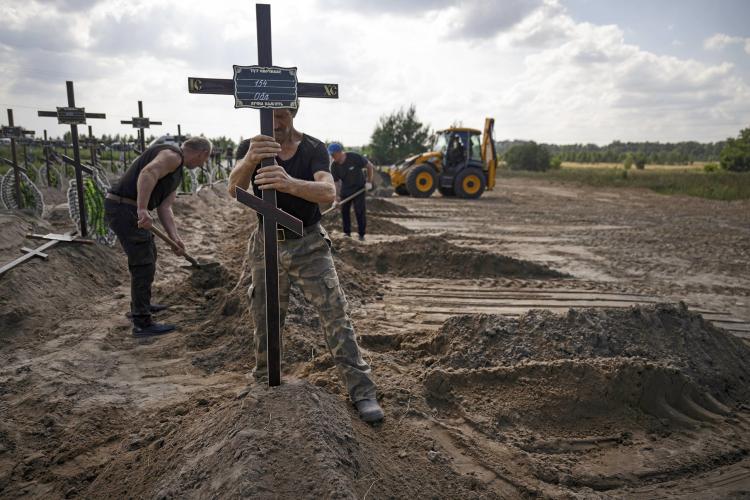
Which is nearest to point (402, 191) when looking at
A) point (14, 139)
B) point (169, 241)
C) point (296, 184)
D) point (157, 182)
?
point (14, 139)

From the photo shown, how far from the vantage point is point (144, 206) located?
414 cm

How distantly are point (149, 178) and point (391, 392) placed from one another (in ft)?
8.93

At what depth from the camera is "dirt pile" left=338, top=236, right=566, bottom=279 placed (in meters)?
7.04

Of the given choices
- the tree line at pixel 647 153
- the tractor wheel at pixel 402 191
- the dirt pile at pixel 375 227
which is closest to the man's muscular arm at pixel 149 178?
the dirt pile at pixel 375 227

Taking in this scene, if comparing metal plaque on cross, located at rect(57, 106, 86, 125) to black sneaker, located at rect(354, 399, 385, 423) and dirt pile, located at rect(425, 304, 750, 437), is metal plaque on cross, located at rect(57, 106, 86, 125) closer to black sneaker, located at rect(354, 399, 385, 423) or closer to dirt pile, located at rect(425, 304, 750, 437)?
dirt pile, located at rect(425, 304, 750, 437)

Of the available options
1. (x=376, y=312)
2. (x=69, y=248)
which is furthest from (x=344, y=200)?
(x=69, y=248)

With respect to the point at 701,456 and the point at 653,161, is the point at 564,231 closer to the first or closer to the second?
the point at 701,456

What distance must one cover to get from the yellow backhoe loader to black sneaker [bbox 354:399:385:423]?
15411 millimetres

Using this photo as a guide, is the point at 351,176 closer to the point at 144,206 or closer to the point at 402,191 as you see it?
the point at 144,206

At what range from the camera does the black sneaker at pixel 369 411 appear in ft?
8.93

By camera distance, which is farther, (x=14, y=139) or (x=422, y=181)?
(x=422, y=181)

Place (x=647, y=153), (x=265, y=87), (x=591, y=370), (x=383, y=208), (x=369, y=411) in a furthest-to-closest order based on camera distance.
→ (x=647, y=153) → (x=383, y=208) → (x=591, y=370) → (x=369, y=411) → (x=265, y=87)

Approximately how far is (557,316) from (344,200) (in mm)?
5012

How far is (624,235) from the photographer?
10656 mm
